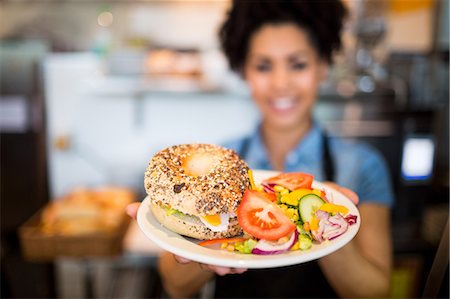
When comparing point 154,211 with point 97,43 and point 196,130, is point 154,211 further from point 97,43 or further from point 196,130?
point 97,43

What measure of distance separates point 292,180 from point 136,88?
2.11 meters

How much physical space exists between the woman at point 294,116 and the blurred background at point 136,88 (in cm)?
107

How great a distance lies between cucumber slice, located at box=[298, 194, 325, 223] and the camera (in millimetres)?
683

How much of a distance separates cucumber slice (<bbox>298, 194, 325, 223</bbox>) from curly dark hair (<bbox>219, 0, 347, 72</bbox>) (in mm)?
830

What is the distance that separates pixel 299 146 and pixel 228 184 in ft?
2.71

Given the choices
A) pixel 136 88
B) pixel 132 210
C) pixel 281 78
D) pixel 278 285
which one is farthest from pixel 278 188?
pixel 136 88

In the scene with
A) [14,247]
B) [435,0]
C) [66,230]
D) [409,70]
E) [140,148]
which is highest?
[435,0]

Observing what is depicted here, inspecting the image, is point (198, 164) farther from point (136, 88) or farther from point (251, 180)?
point (136, 88)

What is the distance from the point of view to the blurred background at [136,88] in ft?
8.61

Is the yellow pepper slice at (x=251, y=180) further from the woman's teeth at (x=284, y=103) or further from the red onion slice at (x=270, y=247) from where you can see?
the woman's teeth at (x=284, y=103)

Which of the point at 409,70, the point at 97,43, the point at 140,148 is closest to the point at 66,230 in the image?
the point at 140,148

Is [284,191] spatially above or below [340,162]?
above

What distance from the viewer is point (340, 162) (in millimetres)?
1438

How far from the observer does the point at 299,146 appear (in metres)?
1.52
